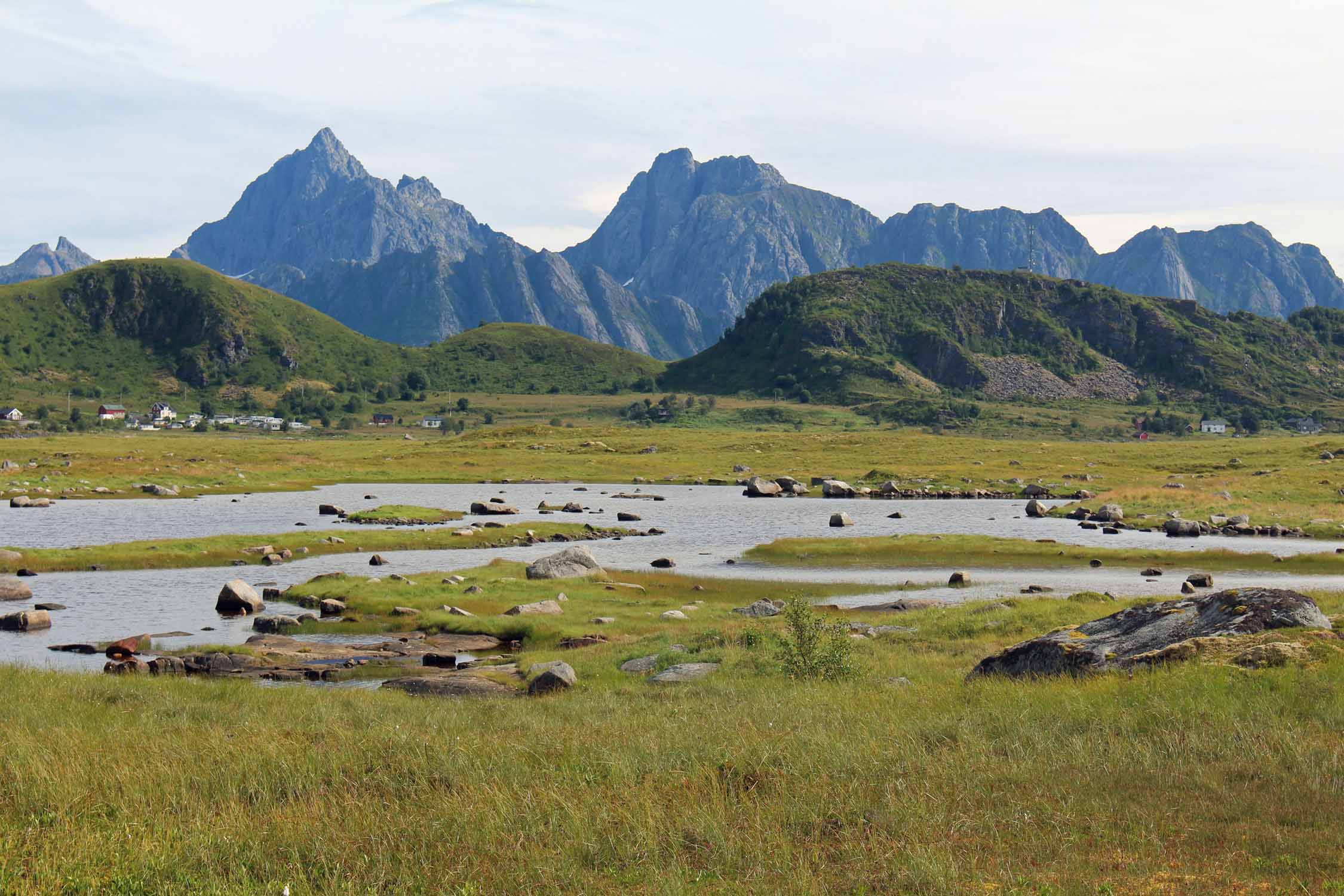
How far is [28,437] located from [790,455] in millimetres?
153943

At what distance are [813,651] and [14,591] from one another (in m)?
39.1

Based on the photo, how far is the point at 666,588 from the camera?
161 feet

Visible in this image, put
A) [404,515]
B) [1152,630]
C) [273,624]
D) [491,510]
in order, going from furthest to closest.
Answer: [491,510]
[404,515]
[273,624]
[1152,630]

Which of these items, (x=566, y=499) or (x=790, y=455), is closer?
(x=566, y=499)

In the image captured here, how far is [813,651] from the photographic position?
79.3 ft

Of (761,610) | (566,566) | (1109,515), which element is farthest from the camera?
(1109,515)

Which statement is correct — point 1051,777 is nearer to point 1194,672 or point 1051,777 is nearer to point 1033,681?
point 1194,672

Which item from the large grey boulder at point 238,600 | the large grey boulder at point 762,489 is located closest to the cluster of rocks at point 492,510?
the large grey boulder at point 762,489

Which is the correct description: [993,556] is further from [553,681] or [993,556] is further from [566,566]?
[553,681]

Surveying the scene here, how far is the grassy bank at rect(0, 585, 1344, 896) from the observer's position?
9570 mm

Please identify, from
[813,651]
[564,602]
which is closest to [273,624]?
[564,602]

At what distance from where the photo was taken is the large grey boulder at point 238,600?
136 ft

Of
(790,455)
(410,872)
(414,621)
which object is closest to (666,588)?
(414,621)

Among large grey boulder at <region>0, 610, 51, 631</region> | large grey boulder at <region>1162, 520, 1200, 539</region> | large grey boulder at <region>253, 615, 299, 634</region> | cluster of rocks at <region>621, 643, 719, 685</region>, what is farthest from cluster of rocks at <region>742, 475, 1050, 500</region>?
cluster of rocks at <region>621, 643, 719, 685</region>
